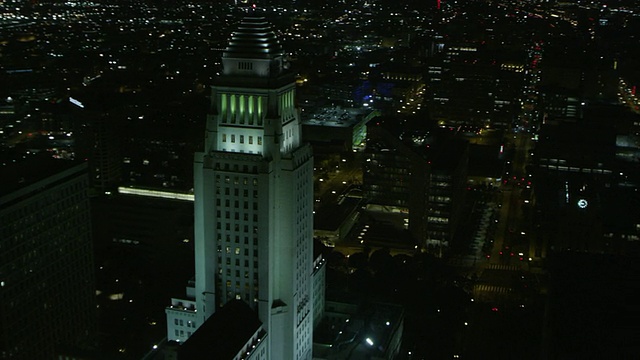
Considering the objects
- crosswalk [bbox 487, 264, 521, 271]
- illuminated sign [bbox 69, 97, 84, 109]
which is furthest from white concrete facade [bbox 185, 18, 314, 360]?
illuminated sign [bbox 69, 97, 84, 109]

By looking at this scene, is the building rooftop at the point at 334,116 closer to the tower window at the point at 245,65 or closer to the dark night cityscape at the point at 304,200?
the dark night cityscape at the point at 304,200

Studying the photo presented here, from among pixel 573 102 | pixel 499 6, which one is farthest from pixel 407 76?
pixel 499 6

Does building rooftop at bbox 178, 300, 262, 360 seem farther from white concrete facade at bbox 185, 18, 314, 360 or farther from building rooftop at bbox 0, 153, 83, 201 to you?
building rooftop at bbox 0, 153, 83, 201

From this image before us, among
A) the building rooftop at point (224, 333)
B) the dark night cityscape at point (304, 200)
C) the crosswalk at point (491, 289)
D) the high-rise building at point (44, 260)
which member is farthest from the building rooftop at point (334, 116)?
the building rooftop at point (224, 333)

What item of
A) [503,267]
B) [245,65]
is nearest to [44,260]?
[245,65]

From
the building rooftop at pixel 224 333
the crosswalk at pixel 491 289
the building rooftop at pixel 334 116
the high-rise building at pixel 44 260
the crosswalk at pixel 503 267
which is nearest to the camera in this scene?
the building rooftop at pixel 224 333

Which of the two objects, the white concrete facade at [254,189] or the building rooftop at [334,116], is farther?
the building rooftop at [334,116]

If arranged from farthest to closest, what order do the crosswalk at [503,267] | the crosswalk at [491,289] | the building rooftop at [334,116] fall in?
the building rooftop at [334,116] < the crosswalk at [503,267] < the crosswalk at [491,289]
